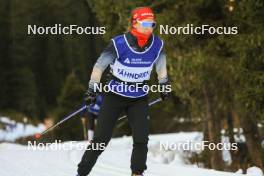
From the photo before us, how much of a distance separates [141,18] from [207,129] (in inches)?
381

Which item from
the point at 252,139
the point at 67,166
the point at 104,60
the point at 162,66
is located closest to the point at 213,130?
the point at 252,139

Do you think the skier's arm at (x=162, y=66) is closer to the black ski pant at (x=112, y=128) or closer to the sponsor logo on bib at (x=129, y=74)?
the sponsor logo on bib at (x=129, y=74)

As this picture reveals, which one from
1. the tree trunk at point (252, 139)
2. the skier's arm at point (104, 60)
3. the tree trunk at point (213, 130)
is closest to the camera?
the skier's arm at point (104, 60)

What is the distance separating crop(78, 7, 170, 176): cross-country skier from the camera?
20.9ft

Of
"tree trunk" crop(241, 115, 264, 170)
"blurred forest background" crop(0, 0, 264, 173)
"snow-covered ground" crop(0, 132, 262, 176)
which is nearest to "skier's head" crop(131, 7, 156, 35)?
"snow-covered ground" crop(0, 132, 262, 176)

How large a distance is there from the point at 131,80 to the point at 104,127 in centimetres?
61

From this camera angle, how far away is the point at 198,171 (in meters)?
8.72

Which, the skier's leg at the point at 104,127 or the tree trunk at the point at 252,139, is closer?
the skier's leg at the point at 104,127

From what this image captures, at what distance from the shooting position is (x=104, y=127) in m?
6.47

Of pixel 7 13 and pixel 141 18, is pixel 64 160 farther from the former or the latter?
pixel 7 13

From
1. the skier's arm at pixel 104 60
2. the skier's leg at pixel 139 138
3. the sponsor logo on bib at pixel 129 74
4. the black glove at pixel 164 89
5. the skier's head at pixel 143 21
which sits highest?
the skier's head at pixel 143 21

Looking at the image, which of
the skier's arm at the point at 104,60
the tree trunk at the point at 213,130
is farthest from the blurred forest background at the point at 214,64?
the skier's arm at the point at 104,60

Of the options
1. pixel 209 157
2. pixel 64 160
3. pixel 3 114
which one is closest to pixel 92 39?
pixel 3 114

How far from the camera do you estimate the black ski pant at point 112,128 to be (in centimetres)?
647
